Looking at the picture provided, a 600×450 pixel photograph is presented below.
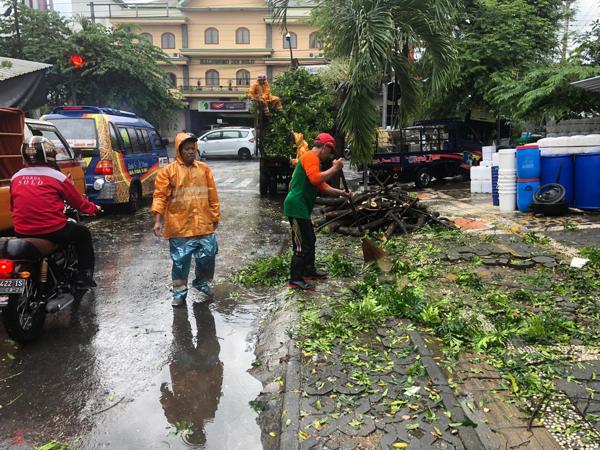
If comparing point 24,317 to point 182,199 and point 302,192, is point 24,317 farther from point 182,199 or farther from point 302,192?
point 302,192

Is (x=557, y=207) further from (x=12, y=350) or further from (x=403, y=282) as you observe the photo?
(x=12, y=350)

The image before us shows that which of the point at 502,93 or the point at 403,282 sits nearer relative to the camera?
the point at 403,282

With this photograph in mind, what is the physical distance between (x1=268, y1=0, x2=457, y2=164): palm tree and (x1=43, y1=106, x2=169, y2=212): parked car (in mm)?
4770

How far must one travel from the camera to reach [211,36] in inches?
1710

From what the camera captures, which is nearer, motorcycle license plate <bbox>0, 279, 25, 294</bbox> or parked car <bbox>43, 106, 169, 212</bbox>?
motorcycle license plate <bbox>0, 279, 25, 294</bbox>

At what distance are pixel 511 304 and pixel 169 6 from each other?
1810 inches

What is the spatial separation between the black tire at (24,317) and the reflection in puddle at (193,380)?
1.21 m

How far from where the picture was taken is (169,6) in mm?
44125

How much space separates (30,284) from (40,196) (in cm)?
80

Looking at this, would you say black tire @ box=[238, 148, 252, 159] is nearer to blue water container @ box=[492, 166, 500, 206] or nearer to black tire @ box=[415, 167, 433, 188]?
black tire @ box=[415, 167, 433, 188]

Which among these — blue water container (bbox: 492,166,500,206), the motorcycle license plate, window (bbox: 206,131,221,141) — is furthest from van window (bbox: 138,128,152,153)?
window (bbox: 206,131,221,141)

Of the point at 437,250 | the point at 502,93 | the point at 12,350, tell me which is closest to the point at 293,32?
the point at 502,93

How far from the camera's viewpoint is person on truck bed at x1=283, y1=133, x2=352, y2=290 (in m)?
5.46

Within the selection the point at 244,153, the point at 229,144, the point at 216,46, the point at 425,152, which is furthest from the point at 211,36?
the point at 425,152
